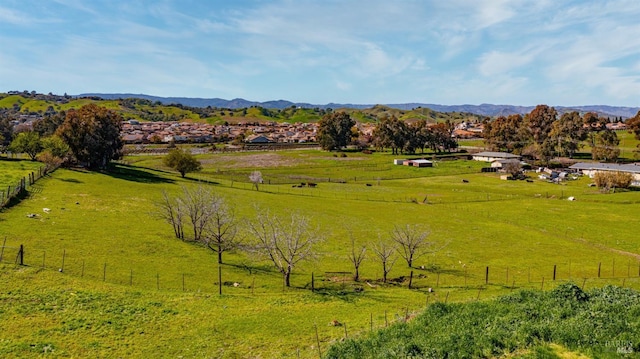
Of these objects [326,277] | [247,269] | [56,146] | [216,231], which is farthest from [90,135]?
[326,277]

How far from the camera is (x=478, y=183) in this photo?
10081 cm

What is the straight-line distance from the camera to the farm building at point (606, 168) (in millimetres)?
96812

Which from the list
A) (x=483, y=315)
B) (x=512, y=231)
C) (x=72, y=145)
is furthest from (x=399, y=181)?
(x=483, y=315)

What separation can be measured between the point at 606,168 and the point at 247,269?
4209 inches

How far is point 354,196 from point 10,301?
59.9 metres

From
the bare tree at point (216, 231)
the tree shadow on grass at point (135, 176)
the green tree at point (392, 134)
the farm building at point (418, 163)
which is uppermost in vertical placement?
the green tree at point (392, 134)

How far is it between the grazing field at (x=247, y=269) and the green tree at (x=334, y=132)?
323ft

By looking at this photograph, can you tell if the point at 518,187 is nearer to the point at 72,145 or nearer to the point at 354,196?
the point at 354,196

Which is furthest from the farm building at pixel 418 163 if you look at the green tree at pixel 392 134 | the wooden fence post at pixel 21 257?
the wooden fence post at pixel 21 257

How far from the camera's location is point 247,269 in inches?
1391

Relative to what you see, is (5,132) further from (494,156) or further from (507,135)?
(507,135)

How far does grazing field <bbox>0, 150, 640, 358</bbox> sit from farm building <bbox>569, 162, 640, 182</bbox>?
26.8 m

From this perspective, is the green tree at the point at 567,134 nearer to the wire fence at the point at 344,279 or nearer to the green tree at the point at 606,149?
the green tree at the point at 606,149

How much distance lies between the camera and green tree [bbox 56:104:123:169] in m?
69.9
